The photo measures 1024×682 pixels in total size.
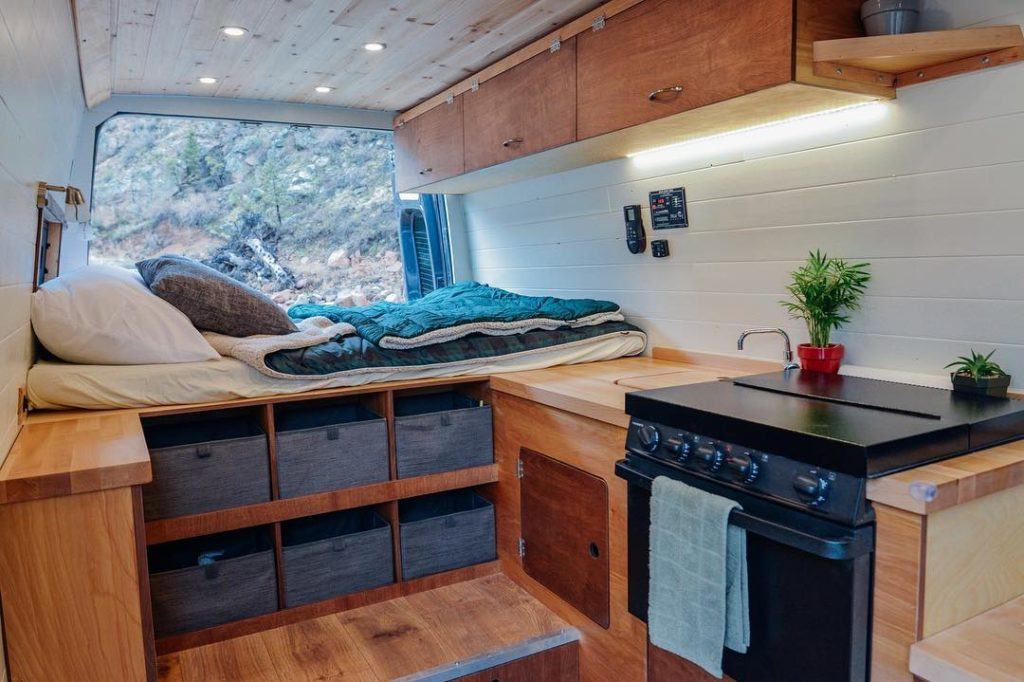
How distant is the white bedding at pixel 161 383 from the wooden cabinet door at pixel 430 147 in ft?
3.72

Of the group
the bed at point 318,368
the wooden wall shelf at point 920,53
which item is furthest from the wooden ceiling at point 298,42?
the bed at point 318,368

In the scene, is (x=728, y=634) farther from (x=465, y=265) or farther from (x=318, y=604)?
(x=465, y=265)

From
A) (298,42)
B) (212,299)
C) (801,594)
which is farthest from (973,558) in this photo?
(298,42)

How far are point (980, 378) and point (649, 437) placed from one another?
0.75 meters

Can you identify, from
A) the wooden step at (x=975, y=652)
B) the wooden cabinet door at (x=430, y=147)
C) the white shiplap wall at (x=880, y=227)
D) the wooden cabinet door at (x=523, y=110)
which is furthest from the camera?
the wooden cabinet door at (x=430, y=147)

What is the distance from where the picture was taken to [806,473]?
4.35 ft

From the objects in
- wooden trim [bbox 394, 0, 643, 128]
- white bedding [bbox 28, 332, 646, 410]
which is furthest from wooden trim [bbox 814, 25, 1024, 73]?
white bedding [bbox 28, 332, 646, 410]

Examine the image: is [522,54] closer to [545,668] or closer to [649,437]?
[649,437]

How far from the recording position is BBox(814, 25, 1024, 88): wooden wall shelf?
5.27 ft

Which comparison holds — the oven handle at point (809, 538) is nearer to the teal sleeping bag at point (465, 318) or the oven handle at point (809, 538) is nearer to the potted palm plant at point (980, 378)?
the potted palm plant at point (980, 378)

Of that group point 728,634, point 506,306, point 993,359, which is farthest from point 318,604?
point 993,359

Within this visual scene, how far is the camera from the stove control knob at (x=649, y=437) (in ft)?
5.53

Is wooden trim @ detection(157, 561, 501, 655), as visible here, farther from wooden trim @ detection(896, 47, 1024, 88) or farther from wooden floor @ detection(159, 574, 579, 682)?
wooden trim @ detection(896, 47, 1024, 88)

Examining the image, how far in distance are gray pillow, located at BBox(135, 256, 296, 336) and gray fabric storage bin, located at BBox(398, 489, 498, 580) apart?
82 centimetres
